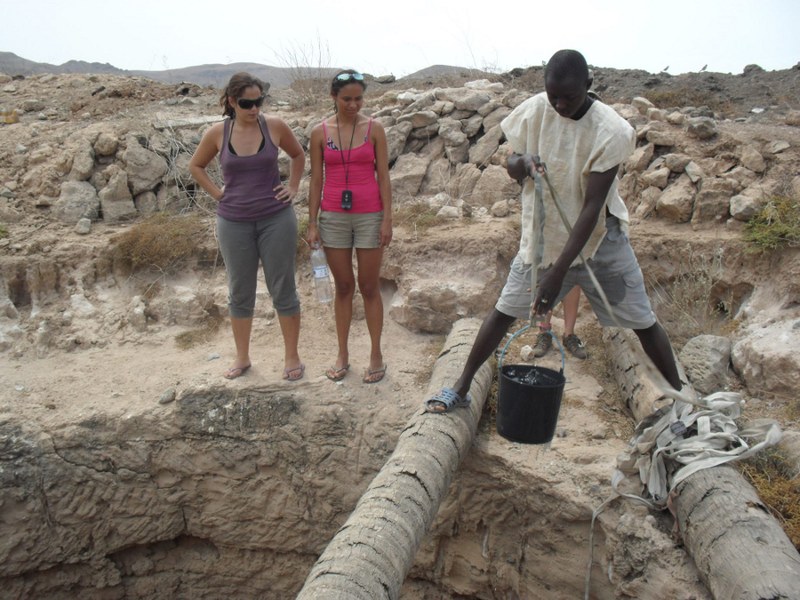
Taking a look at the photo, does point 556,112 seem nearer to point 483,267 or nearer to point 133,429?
point 483,267

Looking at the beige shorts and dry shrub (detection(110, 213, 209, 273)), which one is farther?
dry shrub (detection(110, 213, 209, 273))

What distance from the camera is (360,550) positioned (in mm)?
2553

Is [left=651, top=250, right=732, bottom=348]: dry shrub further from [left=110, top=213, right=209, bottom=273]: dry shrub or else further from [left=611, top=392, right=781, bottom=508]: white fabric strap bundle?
[left=110, top=213, right=209, bottom=273]: dry shrub

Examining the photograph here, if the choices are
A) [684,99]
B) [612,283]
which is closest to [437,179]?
[612,283]

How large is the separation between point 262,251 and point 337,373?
97 cm

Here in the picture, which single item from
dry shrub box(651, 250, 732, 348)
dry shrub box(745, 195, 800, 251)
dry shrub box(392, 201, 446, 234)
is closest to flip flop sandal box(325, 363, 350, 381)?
dry shrub box(392, 201, 446, 234)

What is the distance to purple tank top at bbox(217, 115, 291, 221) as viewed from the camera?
364 cm

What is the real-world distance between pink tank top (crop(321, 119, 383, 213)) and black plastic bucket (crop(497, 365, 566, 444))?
4.29 ft

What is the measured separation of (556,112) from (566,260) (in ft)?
2.11

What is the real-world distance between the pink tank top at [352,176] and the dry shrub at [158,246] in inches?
92.6

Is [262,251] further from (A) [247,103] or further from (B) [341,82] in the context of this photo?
(B) [341,82]

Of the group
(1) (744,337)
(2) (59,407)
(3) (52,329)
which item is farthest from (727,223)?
(3) (52,329)

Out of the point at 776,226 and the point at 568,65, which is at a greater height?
the point at 568,65

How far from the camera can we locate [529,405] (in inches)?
117
